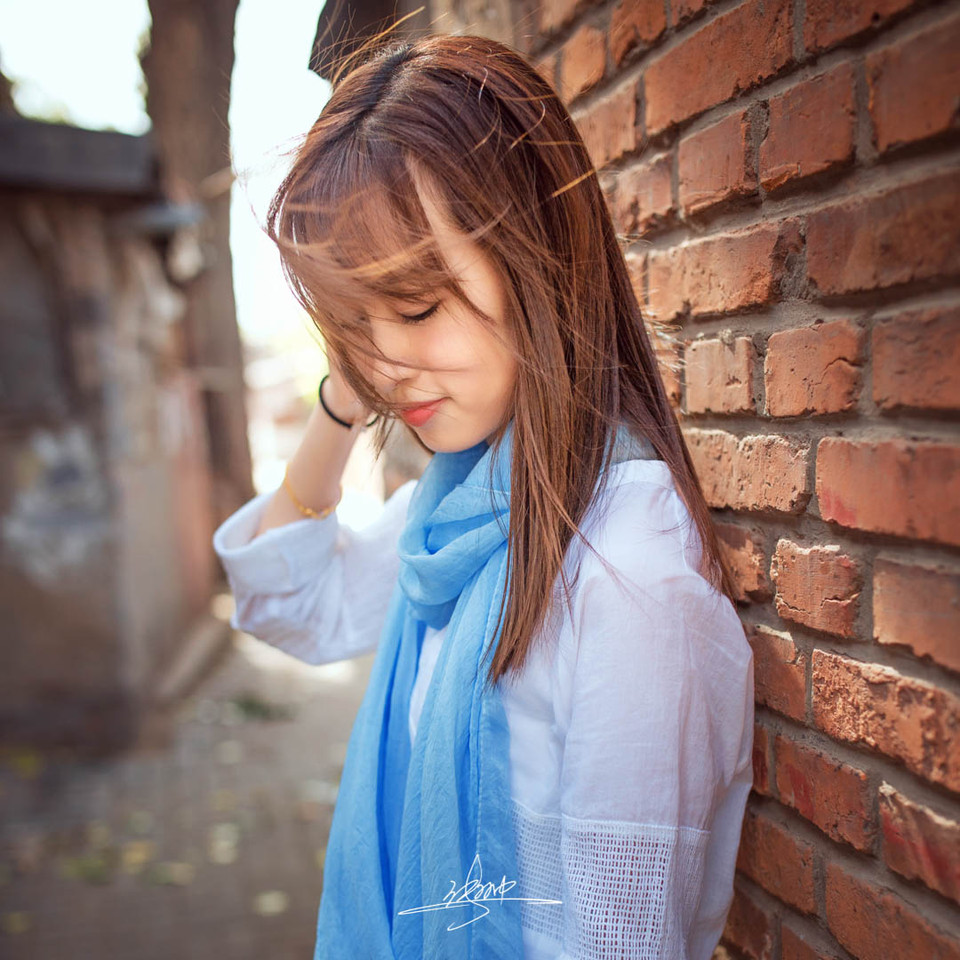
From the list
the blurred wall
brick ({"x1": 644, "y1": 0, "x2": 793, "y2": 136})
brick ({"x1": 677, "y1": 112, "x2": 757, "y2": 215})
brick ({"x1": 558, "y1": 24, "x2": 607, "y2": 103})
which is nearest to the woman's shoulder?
brick ({"x1": 677, "y1": 112, "x2": 757, "y2": 215})

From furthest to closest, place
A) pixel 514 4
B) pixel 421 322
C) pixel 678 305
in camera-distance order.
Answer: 1. pixel 514 4
2. pixel 678 305
3. pixel 421 322

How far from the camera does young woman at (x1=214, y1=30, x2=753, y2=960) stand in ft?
3.37

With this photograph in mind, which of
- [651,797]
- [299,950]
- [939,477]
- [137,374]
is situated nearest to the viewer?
[939,477]

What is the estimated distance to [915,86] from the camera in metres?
0.87

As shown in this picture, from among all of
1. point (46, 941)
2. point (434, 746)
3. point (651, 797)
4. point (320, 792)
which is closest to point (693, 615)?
point (651, 797)

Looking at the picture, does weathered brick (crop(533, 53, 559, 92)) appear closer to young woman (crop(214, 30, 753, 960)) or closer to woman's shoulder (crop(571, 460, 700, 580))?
young woman (crop(214, 30, 753, 960))

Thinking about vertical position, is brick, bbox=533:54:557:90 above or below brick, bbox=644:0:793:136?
above

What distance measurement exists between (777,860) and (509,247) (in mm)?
935

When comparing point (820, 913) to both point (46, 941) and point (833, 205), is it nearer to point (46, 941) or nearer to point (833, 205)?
point (833, 205)

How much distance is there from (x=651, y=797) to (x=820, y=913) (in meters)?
0.36

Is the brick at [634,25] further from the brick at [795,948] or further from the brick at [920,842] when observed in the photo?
the brick at [795,948]

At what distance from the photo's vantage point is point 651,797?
3.32 ft

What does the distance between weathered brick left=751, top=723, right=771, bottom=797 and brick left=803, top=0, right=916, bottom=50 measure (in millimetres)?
898

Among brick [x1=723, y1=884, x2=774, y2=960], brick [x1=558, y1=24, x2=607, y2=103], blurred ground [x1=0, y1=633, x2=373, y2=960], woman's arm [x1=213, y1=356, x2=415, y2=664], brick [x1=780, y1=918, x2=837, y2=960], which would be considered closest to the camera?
brick [x1=780, y1=918, x2=837, y2=960]
